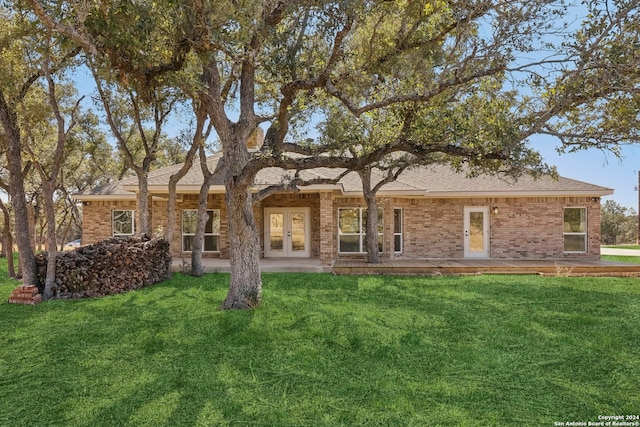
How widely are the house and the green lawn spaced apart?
738 centimetres

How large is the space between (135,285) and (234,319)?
16.3 ft

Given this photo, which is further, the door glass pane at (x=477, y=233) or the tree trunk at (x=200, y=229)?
the door glass pane at (x=477, y=233)

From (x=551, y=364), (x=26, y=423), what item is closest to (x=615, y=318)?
(x=551, y=364)

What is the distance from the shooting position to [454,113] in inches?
320

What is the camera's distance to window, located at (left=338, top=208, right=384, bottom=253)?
16547mm

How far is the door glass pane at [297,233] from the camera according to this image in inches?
A: 691

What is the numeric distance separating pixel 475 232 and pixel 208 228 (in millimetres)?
11335

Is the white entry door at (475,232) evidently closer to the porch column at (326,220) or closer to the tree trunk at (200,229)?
the porch column at (326,220)

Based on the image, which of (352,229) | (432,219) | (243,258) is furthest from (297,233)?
(243,258)

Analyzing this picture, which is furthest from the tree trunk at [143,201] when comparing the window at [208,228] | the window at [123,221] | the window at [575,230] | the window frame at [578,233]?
the window at [575,230]

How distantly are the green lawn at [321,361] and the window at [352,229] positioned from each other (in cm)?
739

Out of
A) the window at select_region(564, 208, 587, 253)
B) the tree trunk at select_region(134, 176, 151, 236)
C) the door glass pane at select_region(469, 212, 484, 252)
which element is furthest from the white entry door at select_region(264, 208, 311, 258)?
the window at select_region(564, 208, 587, 253)

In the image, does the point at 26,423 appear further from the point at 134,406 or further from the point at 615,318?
the point at 615,318

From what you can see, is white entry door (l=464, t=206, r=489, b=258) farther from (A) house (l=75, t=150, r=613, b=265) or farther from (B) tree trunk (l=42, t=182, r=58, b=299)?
(B) tree trunk (l=42, t=182, r=58, b=299)
